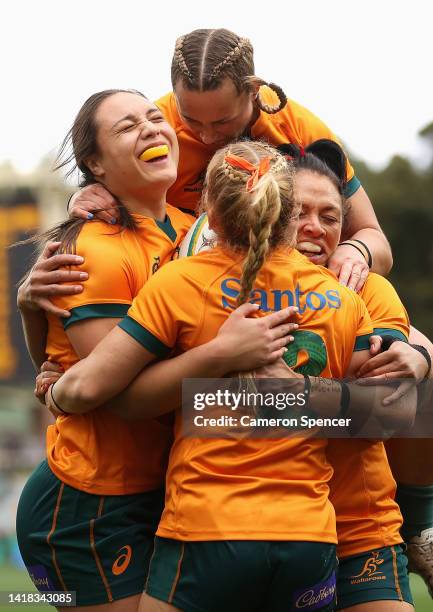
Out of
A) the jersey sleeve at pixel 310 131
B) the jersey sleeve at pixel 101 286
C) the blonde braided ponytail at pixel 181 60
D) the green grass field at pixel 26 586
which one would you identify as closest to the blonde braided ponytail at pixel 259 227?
the jersey sleeve at pixel 101 286

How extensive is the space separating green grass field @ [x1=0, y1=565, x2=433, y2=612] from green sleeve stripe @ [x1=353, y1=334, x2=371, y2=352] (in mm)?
6612

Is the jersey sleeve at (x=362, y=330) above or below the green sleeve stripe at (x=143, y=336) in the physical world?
below

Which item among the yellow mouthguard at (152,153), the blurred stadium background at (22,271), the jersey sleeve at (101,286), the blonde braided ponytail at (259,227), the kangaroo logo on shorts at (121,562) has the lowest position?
the blurred stadium background at (22,271)

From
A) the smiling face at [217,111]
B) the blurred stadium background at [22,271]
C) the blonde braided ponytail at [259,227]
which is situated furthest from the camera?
the blurred stadium background at [22,271]

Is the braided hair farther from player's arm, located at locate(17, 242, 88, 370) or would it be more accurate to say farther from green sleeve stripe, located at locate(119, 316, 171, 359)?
green sleeve stripe, located at locate(119, 316, 171, 359)

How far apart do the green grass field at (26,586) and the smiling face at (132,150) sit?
6293mm

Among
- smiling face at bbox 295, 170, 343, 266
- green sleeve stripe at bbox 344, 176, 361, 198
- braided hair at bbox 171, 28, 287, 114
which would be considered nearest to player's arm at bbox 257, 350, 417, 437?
smiling face at bbox 295, 170, 343, 266

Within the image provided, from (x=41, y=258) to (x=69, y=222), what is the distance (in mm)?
182

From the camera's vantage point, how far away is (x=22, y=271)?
52.4ft

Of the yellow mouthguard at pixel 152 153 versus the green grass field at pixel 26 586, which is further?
the green grass field at pixel 26 586

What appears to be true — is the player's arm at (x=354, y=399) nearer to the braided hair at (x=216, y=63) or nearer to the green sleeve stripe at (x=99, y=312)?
the green sleeve stripe at (x=99, y=312)

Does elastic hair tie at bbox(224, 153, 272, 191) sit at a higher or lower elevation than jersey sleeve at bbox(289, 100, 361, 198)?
higher

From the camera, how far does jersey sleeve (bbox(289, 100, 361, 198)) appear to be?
4645mm

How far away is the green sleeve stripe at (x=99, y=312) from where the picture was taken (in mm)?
3742
